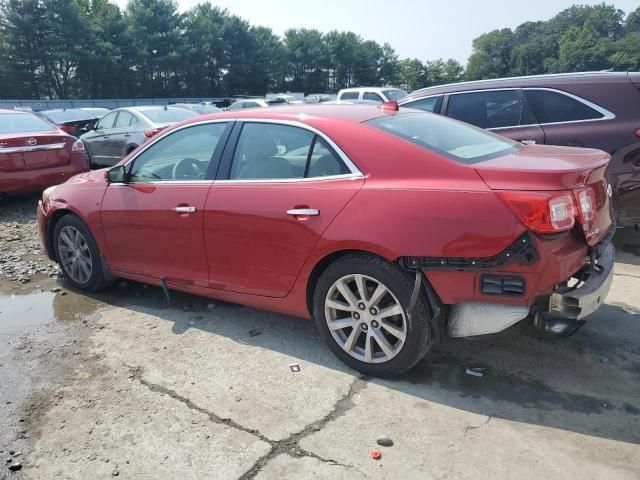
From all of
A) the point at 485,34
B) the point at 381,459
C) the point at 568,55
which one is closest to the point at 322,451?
the point at 381,459

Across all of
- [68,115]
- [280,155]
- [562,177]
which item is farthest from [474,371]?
[68,115]

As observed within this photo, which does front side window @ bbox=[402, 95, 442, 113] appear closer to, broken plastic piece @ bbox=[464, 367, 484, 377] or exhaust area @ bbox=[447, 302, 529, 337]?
broken plastic piece @ bbox=[464, 367, 484, 377]

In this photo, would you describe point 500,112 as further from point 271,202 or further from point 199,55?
point 199,55

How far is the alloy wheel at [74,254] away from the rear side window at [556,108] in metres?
4.74

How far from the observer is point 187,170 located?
13.5 feet

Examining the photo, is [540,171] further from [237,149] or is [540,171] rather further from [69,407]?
[69,407]

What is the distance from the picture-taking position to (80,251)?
4.93 metres

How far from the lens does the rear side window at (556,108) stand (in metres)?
5.50

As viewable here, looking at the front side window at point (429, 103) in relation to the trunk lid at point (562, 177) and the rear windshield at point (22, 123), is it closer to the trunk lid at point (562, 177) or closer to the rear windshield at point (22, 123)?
the trunk lid at point (562, 177)

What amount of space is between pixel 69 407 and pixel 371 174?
2224 millimetres

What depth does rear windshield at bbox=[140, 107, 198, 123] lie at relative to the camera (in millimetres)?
10695

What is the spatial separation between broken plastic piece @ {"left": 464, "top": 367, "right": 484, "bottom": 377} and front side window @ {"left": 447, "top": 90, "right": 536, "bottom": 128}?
3483 mm

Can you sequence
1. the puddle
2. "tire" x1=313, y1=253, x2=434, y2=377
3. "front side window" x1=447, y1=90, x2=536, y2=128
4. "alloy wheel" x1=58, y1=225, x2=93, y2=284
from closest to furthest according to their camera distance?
1. "tire" x1=313, y1=253, x2=434, y2=377
2. the puddle
3. "alloy wheel" x1=58, y1=225, x2=93, y2=284
4. "front side window" x1=447, y1=90, x2=536, y2=128

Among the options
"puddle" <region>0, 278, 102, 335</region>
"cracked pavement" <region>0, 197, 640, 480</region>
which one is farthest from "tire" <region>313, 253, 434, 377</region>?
"puddle" <region>0, 278, 102, 335</region>
